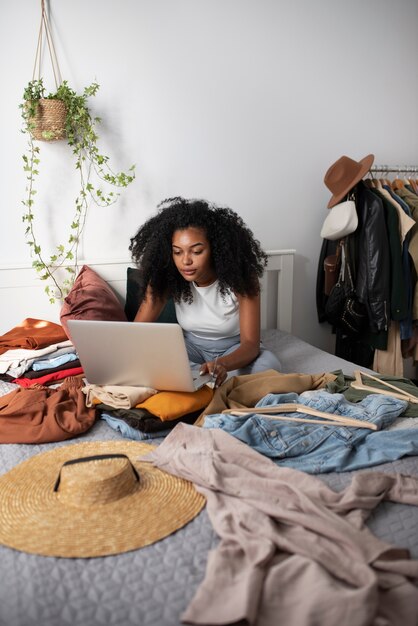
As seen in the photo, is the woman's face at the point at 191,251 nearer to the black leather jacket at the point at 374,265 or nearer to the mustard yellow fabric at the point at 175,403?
the mustard yellow fabric at the point at 175,403

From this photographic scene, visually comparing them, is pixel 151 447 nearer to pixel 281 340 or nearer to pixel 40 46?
pixel 281 340

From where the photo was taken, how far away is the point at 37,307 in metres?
2.51

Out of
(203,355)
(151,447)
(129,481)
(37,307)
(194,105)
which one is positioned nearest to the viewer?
(129,481)

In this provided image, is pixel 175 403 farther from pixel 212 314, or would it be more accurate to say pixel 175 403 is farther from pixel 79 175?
pixel 79 175

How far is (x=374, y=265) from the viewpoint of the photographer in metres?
2.67

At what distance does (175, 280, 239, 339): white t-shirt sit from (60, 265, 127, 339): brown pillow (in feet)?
1.04

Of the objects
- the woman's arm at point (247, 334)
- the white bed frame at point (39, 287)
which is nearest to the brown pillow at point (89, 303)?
the white bed frame at point (39, 287)

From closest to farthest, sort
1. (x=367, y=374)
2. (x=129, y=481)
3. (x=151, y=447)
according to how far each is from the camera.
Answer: (x=129, y=481) → (x=151, y=447) → (x=367, y=374)

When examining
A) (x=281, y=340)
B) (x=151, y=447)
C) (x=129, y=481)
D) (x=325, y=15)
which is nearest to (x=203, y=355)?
(x=281, y=340)

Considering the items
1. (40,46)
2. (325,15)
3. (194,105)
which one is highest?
(325,15)

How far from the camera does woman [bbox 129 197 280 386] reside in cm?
208

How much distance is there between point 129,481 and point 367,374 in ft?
3.55

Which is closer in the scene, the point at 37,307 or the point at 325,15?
the point at 37,307

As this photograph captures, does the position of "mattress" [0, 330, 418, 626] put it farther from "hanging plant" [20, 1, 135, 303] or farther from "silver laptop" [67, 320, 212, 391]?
"hanging plant" [20, 1, 135, 303]
